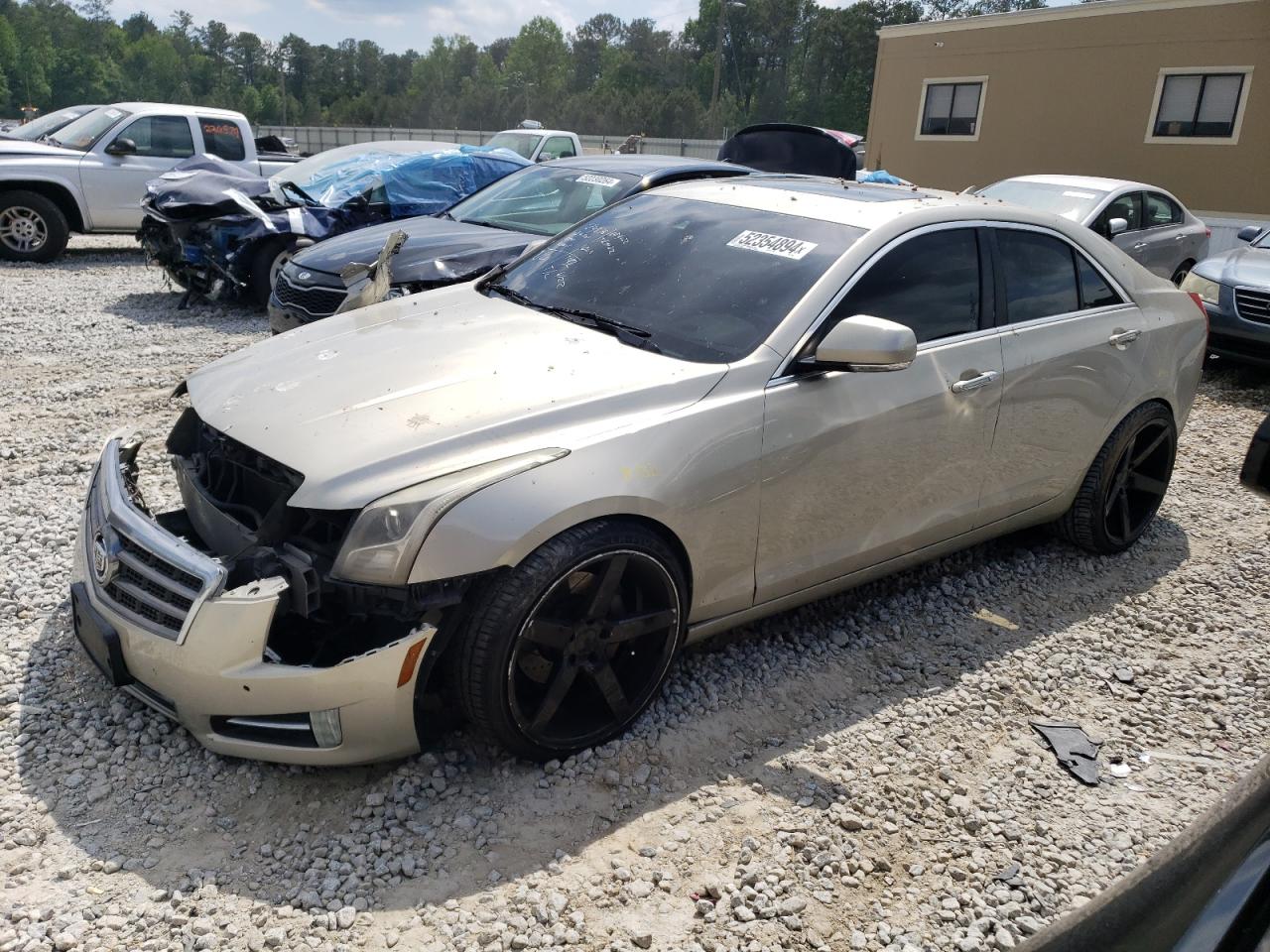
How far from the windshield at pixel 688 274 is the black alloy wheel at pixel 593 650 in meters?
0.81

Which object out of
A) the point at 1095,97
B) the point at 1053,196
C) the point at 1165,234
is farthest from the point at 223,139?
the point at 1095,97

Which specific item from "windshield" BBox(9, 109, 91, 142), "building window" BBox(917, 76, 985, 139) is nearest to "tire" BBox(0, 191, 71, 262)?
"windshield" BBox(9, 109, 91, 142)

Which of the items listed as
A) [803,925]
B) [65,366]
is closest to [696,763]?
[803,925]

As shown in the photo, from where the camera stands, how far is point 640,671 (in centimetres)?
314

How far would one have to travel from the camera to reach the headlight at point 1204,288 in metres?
8.78

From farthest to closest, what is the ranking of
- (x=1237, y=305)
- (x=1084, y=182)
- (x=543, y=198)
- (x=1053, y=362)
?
1. (x=1084, y=182)
2. (x=1237, y=305)
3. (x=543, y=198)
4. (x=1053, y=362)

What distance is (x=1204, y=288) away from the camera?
8.93m

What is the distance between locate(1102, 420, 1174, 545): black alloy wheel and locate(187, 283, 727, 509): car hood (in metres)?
2.53

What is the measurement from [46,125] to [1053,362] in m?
Result: 13.8

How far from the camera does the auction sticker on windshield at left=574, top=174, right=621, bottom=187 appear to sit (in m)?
7.43

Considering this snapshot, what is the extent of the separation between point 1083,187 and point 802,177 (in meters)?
7.35

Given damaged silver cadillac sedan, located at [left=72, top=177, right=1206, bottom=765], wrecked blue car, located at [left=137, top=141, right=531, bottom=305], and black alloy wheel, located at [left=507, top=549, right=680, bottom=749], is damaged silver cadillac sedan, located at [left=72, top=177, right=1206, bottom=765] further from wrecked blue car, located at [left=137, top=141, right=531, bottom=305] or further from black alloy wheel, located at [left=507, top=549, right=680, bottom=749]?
wrecked blue car, located at [left=137, top=141, right=531, bottom=305]

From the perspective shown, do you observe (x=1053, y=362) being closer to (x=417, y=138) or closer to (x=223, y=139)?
(x=223, y=139)

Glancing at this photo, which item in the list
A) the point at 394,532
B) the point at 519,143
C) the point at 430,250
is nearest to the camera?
the point at 394,532
